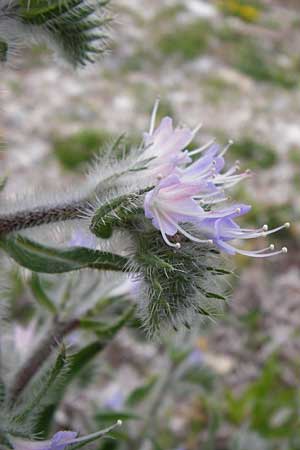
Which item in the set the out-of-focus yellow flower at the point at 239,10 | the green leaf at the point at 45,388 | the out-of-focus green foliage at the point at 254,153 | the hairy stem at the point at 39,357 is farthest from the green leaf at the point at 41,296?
the out-of-focus yellow flower at the point at 239,10

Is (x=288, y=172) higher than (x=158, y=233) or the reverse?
the reverse

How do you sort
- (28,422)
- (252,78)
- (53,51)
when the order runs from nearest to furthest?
(28,422), (53,51), (252,78)

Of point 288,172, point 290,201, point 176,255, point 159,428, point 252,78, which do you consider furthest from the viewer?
point 252,78

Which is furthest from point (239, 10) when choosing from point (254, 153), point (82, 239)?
point (82, 239)

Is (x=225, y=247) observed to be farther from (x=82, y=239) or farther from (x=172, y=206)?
(x=82, y=239)

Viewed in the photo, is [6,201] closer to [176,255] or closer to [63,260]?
[63,260]

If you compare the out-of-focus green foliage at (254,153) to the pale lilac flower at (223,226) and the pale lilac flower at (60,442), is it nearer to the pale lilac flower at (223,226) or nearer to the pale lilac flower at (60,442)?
the pale lilac flower at (223,226)

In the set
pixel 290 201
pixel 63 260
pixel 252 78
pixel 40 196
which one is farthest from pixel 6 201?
pixel 252 78
